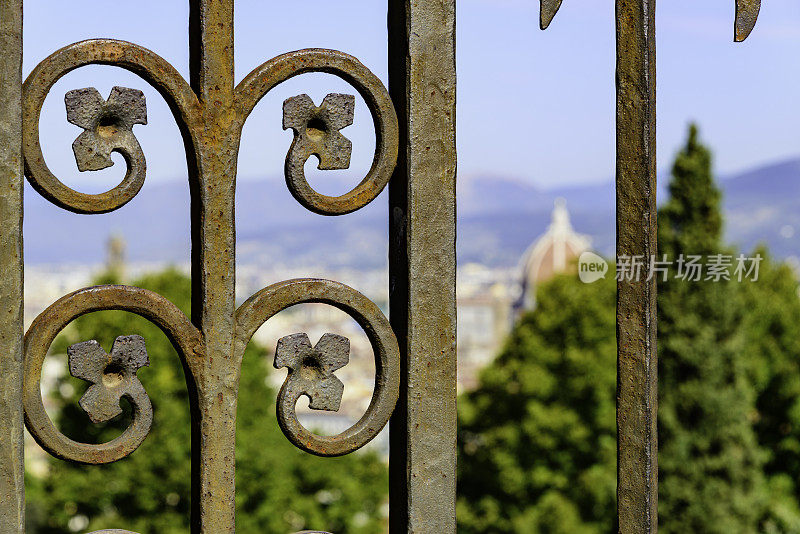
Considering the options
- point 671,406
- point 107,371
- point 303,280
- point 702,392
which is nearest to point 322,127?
point 303,280

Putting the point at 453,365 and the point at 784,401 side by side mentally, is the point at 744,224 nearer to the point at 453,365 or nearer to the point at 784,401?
the point at 784,401

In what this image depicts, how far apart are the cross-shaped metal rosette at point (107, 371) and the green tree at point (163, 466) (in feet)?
49.1

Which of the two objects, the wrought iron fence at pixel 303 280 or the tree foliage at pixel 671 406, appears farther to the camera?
the tree foliage at pixel 671 406

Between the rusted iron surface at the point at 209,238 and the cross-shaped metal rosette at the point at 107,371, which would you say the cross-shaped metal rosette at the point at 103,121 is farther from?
the cross-shaped metal rosette at the point at 107,371

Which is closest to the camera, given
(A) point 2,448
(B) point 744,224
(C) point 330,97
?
(A) point 2,448

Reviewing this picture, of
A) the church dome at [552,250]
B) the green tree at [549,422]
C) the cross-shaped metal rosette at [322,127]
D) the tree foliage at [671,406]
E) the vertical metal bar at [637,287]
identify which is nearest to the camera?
the cross-shaped metal rosette at [322,127]

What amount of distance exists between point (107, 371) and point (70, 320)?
0.27ft

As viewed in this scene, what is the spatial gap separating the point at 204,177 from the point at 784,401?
787 inches

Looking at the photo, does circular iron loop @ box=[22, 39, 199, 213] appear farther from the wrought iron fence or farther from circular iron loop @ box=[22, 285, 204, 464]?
circular iron loop @ box=[22, 285, 204, 464]

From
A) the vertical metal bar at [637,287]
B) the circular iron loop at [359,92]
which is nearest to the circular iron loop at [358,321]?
the circular iron loop at [359,92]

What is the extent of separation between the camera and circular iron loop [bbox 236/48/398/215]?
1.31 m

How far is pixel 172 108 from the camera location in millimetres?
1292

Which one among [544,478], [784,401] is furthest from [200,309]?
[784,401]

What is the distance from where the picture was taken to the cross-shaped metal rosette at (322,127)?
1305mm
